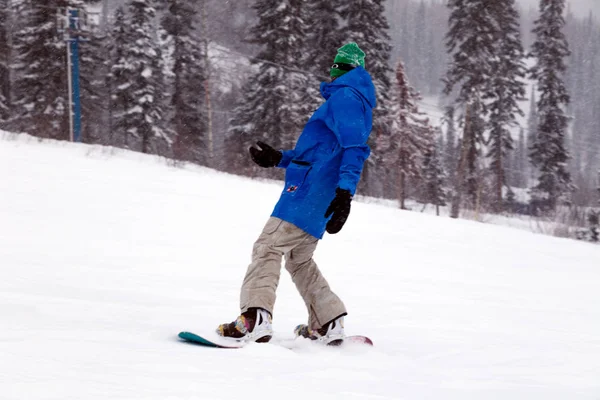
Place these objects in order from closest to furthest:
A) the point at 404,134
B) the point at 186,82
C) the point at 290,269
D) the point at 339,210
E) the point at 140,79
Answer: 1. the point at 339,210
2. the point at 290,269
3. the point at 140,79
4. the point at 404,134
5. the point at 186,82

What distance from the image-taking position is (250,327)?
3299 mm

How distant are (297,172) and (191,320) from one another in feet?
4.15

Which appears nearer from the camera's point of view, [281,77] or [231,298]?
[231,298]

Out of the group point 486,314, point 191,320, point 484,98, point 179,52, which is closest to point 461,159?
point 484,98

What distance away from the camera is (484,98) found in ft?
111

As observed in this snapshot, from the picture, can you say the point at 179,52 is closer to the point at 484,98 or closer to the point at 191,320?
the point at 484,98

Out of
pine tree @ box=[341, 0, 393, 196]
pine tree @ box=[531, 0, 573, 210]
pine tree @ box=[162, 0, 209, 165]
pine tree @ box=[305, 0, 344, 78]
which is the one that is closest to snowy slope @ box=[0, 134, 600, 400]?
pine tree @ box=[341, 0, 393, 196]

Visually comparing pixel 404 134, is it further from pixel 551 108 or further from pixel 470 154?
pixel 551 108

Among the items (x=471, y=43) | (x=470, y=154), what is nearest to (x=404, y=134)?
(x=470, y=154)

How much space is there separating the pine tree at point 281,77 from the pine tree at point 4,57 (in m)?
14.9

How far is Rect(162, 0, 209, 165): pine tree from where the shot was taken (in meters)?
32.2

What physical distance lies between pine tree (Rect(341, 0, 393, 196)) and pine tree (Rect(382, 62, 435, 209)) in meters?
1.88

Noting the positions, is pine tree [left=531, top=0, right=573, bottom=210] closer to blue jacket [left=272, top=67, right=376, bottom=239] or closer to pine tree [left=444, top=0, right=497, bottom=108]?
pine tree [left=444, top=0, right=497, bottom=108]

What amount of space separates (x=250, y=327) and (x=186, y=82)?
32.3 metres
